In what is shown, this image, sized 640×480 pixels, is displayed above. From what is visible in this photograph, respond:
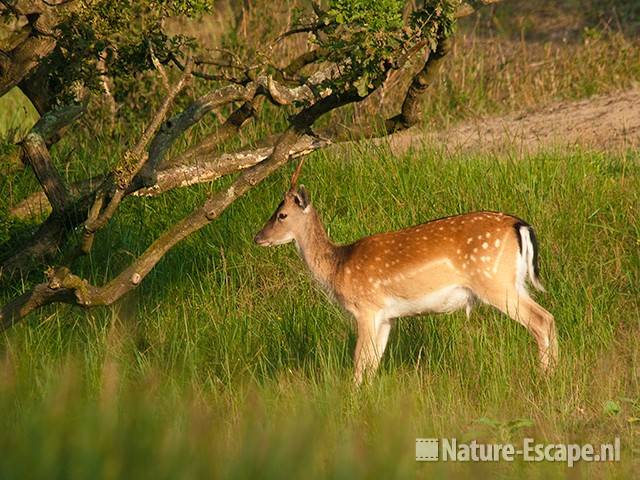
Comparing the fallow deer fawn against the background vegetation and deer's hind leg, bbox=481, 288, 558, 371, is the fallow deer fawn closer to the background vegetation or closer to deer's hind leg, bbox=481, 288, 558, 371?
deer's hind leg, bbox=481, 288, 558, 371

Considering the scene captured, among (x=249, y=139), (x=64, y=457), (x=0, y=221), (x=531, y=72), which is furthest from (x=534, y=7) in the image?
(x=64, y=457)

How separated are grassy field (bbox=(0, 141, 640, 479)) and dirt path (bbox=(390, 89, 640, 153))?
2.13 feet

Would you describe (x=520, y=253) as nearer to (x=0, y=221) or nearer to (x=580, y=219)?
(x=580, y=219)

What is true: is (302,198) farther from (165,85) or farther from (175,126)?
(165,85)

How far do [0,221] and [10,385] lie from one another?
2884 mm

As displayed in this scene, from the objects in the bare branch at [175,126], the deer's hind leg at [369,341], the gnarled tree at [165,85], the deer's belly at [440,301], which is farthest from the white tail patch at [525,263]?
the bare branch at [175,126]

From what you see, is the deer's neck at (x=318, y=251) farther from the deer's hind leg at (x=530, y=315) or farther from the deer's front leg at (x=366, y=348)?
the deer's hind leg at (x=530, y=315)

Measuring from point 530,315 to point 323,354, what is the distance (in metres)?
1.07

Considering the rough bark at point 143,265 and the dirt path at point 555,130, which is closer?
the rough bark at point 143,265

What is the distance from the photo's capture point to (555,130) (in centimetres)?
1068

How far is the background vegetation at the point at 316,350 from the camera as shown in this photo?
432cm

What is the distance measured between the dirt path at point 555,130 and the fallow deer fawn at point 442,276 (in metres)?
2.35

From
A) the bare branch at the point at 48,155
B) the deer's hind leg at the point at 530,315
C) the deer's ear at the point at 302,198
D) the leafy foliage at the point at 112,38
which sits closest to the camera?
the leafy foliage at the point at 112,38

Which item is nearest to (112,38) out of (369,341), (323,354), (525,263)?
(323,354)
